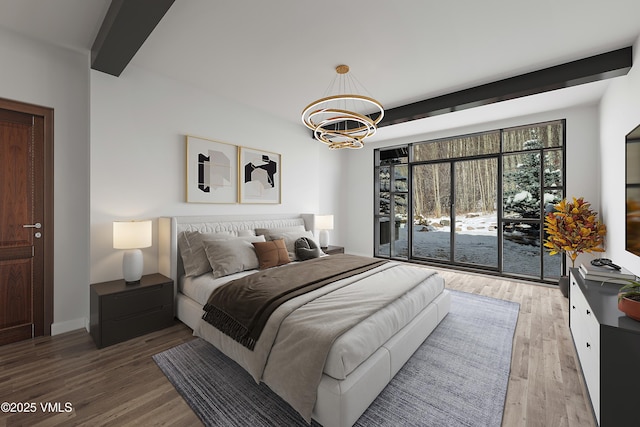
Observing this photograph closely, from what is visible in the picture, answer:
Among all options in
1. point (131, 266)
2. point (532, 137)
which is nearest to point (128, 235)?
point (131, 266)

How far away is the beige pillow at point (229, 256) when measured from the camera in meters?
2.95

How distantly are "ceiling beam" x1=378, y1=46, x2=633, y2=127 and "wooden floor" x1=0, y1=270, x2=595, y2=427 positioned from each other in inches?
99.5

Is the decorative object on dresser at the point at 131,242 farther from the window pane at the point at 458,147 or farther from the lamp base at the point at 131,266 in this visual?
the window pane at the point at 458,147

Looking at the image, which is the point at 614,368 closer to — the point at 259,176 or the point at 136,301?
the point at 136,301

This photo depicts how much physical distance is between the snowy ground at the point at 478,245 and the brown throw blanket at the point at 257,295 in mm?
3072

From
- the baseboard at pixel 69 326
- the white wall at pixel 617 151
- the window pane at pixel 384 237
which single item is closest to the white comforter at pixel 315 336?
the baseboard at pixel 69 326

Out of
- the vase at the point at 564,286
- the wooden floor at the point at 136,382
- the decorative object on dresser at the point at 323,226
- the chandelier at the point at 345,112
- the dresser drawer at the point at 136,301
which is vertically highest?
the chandelier at the point at 345,112

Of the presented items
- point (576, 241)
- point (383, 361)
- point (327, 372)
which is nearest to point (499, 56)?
point (576, 241)

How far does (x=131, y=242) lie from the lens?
8.93ft

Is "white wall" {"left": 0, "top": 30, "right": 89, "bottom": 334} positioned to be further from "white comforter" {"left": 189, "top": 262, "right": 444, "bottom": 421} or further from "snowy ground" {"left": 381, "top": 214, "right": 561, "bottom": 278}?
"snowy ground" {"left": 381, "top": 214, "right": 561, "bottom": 278}

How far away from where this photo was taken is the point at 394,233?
6.09 m

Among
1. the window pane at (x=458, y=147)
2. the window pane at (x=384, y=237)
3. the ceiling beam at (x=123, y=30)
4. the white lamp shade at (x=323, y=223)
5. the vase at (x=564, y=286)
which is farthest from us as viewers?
the window pane at (x=384, y=237)

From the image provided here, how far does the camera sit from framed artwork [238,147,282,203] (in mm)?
4086

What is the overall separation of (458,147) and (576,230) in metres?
2.27
